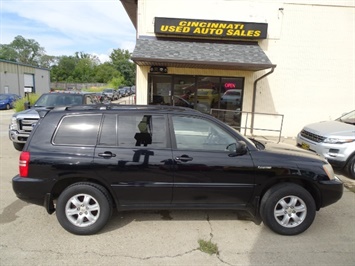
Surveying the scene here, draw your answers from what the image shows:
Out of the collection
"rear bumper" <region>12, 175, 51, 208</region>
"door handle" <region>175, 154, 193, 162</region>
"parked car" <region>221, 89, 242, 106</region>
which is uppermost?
"parked car" <region>221, 89, 242, 106</region>

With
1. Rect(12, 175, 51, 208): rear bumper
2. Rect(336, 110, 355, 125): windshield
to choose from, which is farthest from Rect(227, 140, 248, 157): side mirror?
Rect(336, 110, 355, 125): windshield

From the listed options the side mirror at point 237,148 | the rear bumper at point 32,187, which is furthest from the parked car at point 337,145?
the rear bumper at point 32,187

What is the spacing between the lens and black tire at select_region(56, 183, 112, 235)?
344 cm

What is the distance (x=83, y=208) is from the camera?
11.4 ft

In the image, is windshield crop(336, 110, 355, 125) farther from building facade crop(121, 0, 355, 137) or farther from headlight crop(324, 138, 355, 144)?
building facade crop(121, 0, 355, 137)

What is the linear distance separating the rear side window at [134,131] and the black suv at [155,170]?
0.01m

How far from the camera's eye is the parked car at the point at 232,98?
11.0m

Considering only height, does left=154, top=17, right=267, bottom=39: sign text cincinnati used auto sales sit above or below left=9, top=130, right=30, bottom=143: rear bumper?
above

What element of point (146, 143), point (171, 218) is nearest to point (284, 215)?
point (171, 218)

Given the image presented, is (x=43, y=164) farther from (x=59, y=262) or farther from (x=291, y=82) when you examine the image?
(x=291, y=82)

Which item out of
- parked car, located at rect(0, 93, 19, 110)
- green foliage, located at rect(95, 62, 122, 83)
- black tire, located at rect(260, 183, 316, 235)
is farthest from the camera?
green foliage, located at rect(95, 62, 122, 83)

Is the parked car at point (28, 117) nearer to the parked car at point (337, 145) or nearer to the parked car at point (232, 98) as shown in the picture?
the parked car at point (232, 98)

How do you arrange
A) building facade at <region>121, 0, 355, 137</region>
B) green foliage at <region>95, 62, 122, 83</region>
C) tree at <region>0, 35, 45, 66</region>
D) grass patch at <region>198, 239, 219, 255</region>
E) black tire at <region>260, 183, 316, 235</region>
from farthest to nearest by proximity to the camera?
tree at <region>0, 35, 45, 66</region> → green foliage at <region>95, 62, 122, 83</region> → building facade at <region>121, 0, 355, 137</region> → black tire at <region>260, 183, 316, 235</region> → grass patch at <region>198, 239, 219, 255</region>

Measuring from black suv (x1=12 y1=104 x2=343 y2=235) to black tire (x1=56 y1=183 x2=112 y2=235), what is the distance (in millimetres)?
13
